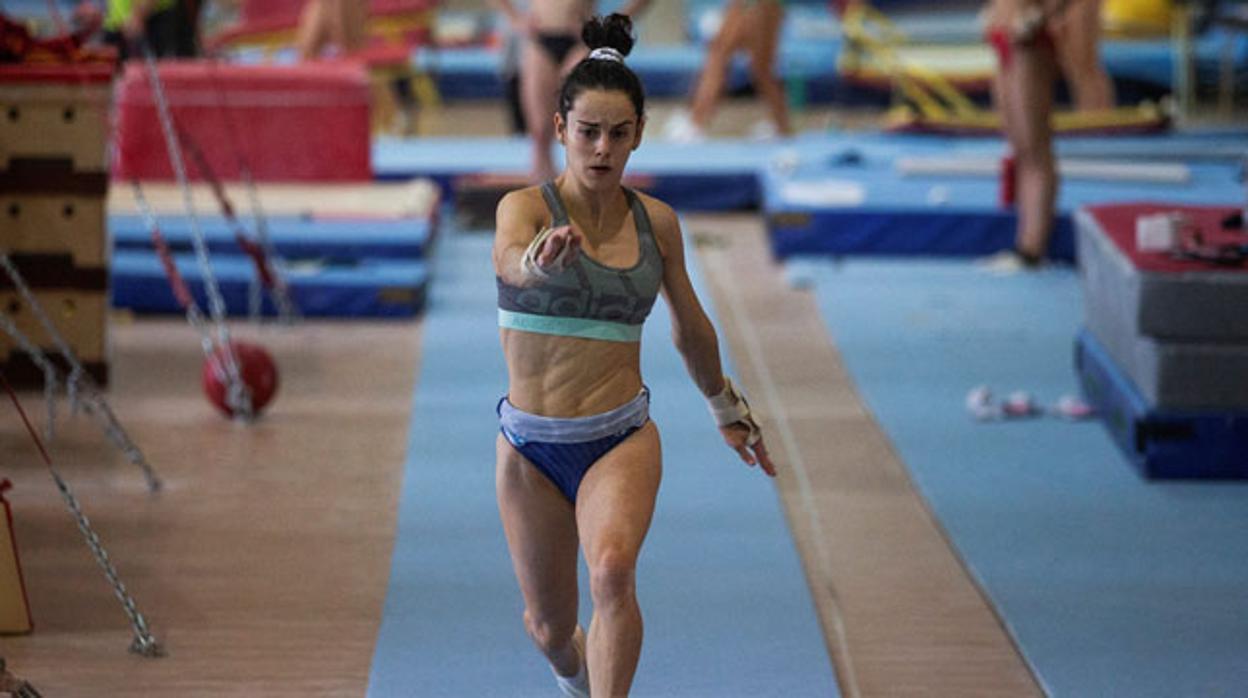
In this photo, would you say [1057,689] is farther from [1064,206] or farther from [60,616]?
[1064,206]

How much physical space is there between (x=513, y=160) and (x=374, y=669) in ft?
24.0

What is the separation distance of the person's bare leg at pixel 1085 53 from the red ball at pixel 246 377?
629cm

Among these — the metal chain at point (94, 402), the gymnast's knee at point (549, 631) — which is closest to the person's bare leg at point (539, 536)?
the gymnast's knee at point (549, 631)

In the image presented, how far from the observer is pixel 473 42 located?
1744cm

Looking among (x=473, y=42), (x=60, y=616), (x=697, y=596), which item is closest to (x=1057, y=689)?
(x=697, y=596)

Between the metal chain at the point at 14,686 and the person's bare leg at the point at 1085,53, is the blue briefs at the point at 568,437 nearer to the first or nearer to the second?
the metal chain at the point at 14,686

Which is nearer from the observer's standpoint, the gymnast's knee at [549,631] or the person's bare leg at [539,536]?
the person's bare leg at [539,536]

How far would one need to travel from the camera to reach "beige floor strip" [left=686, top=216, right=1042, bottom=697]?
4727 millimetres

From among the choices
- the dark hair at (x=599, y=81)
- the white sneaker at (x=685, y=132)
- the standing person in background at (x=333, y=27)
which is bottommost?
the white sneaker at (x=685, y=132)

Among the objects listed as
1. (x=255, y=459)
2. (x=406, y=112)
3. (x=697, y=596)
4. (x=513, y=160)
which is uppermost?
(x=697, y=596)

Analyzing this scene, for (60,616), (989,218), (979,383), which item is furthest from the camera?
(989,218)

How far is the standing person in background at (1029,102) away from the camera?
8750mm

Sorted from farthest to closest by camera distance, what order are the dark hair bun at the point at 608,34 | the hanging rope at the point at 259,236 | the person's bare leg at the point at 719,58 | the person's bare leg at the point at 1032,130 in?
the person's bare leg at the point at 719,58 < the person's bare leg at the point at 1032,130 < the hanging rope at the point at 259,236 < the dark hair bun at the point at 608,34

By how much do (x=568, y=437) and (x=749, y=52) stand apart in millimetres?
9086
